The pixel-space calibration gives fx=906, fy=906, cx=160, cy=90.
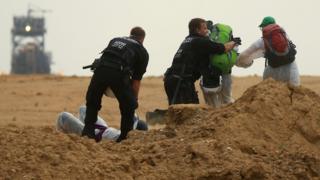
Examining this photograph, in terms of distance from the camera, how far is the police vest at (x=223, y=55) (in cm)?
977

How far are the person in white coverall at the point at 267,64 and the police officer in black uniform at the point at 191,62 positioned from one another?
0.68 feet

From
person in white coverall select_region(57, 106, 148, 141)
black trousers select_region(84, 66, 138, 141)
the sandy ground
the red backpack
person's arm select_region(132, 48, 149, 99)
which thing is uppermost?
the red backpack

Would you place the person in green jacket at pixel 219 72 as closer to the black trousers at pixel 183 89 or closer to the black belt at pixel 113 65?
the black trousers at pixel 183 89

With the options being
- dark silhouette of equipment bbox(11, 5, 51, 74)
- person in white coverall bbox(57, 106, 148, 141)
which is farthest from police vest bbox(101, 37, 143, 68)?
dark silhouette of equipment bbox(11, 5, 51, 74)

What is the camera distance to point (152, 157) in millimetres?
6262

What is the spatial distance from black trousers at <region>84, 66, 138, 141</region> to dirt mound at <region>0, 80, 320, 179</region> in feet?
5.45

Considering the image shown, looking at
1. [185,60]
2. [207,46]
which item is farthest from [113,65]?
[207,46]

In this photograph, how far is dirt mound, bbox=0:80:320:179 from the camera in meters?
5.91

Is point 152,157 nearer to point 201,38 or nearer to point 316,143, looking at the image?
point 316,143

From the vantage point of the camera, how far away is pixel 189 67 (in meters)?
9.84

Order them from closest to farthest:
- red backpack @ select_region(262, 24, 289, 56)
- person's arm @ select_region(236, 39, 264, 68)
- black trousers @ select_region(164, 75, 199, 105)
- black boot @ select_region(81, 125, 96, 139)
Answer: black boot @ select_region(81, 125, 96, 139) → red backpack @ select_region(262, 24, 289, 56) → person's arm @ select_region(236, 39, 264, 68) → black trousers @ select_region(164, 75, 199, 105)

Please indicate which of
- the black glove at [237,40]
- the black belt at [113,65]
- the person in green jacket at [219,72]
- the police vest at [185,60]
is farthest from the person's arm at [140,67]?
the black glove at [237,40]

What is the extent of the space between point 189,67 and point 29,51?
29.6m

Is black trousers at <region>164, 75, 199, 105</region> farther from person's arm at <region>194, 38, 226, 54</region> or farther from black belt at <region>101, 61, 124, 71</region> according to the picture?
black belt at <region>101, 61, 124, 71</region>
